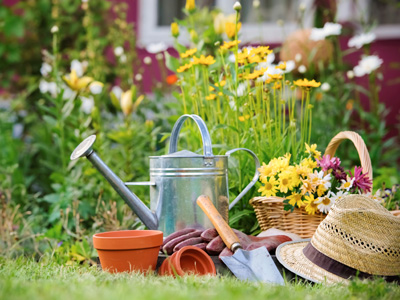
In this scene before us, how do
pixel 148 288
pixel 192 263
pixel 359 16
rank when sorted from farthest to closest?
pixel 359 16
pixel 192 263
pixel 148 288

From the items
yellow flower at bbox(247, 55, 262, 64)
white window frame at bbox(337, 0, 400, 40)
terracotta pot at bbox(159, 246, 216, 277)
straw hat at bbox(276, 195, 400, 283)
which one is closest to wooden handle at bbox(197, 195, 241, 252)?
terracotta pot at bbox(159, 246, 216, 277)

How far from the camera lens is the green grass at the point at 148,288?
1.43 m

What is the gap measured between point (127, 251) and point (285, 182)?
77 centimetres

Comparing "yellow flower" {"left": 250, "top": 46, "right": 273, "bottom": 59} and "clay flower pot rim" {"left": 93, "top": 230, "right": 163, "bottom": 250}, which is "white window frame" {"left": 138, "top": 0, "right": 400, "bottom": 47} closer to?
"yellow flower" {"left": 250, "top": 46, "right": 273, "bottom": 59}

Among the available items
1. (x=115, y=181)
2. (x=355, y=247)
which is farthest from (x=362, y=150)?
(x=115, y=181)

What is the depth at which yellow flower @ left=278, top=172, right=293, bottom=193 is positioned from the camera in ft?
7.66

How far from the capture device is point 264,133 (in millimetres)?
2771

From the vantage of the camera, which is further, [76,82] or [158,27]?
[158,27]

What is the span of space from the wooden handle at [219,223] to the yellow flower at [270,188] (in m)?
0.34

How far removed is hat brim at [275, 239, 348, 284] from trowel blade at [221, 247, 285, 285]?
0.04m

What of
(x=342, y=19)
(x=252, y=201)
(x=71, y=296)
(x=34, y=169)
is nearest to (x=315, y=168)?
(x=252, y=201)

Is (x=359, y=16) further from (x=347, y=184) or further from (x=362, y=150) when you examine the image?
(x=347, y=184)

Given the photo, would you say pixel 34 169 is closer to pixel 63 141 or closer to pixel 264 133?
pixel 63 141

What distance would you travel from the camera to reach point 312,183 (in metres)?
2.30
